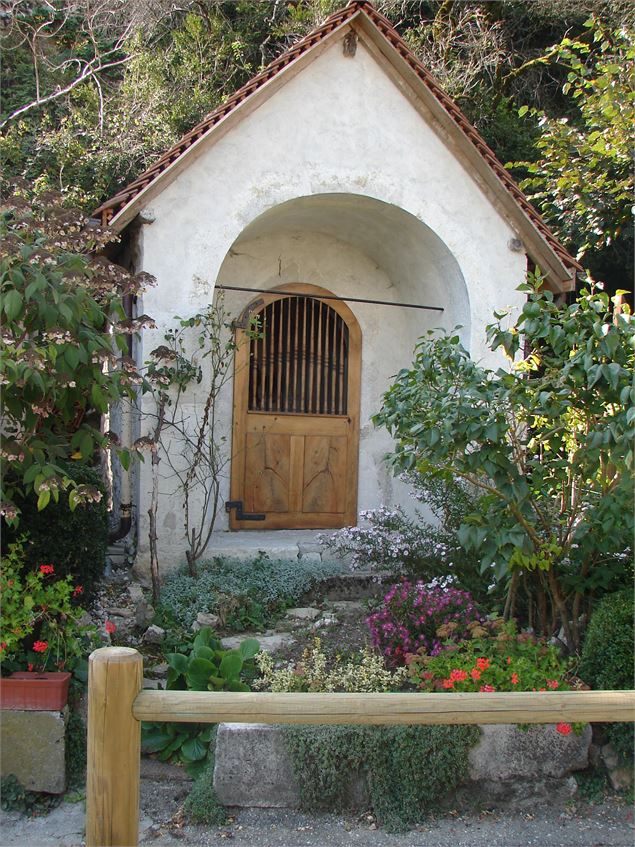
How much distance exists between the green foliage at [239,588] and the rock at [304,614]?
10 cm

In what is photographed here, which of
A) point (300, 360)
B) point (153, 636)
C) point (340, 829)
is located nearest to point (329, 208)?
point (300, 360)

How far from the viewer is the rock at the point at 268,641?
5207 mm

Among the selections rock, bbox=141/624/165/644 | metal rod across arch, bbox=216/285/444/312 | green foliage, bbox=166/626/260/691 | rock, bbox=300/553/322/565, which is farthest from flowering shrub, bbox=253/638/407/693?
metal rod across arch, bbox=216/285/444/312

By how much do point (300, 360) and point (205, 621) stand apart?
11.8 feet

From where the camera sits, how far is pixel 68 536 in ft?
15.5

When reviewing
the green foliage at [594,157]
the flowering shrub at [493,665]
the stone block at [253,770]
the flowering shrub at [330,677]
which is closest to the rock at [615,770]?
the flowering shrub at [493,665]

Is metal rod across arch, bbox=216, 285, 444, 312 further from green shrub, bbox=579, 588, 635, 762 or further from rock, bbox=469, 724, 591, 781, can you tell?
rock, bbox=469, 724, 591, 781

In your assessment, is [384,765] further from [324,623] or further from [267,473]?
[267,473]

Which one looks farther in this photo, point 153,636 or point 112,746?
point 153,636

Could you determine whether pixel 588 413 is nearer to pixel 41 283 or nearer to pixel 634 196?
pixel 41 283

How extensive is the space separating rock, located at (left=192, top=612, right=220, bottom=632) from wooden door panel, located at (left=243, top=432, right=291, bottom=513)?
251 cm

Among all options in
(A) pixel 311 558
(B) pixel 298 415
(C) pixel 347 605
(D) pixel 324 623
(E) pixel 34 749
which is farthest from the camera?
(B) pixel 298 415

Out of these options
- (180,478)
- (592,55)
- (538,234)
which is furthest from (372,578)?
(592,55)

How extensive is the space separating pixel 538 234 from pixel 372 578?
11.5 ft
